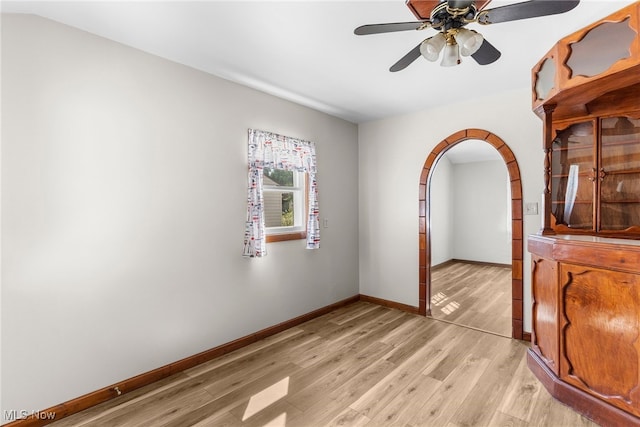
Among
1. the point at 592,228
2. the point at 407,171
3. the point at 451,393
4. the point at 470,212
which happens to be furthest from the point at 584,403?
the point at 470,212

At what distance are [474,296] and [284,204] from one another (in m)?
3.10

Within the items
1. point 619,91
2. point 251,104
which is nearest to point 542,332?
point 619,91

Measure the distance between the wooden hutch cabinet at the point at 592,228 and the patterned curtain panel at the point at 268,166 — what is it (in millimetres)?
2120

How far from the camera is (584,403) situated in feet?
6.35

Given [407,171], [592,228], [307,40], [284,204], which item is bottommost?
[592,228]

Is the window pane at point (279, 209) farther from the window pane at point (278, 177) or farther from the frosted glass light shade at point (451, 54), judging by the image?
the frosted glass light shade at point (451, 54)

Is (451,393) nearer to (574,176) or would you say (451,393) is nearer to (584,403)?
(584,403)

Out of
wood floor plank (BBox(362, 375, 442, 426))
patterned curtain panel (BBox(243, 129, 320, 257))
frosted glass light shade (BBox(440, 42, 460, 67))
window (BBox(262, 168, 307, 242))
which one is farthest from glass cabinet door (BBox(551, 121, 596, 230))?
window (BBox(262, 168, 307, 242))

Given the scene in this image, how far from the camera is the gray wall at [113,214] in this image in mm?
1849

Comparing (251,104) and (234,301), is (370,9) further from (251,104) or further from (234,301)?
(234,301)

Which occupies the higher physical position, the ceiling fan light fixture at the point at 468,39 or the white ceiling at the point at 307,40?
the white ceiling at the point at 307,40

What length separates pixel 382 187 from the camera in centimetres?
412

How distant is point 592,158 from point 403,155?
1.86m

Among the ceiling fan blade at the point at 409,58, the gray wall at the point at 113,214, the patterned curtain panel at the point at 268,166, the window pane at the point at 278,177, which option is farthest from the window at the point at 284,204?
the ceiling fan blade at the point at 409,58
